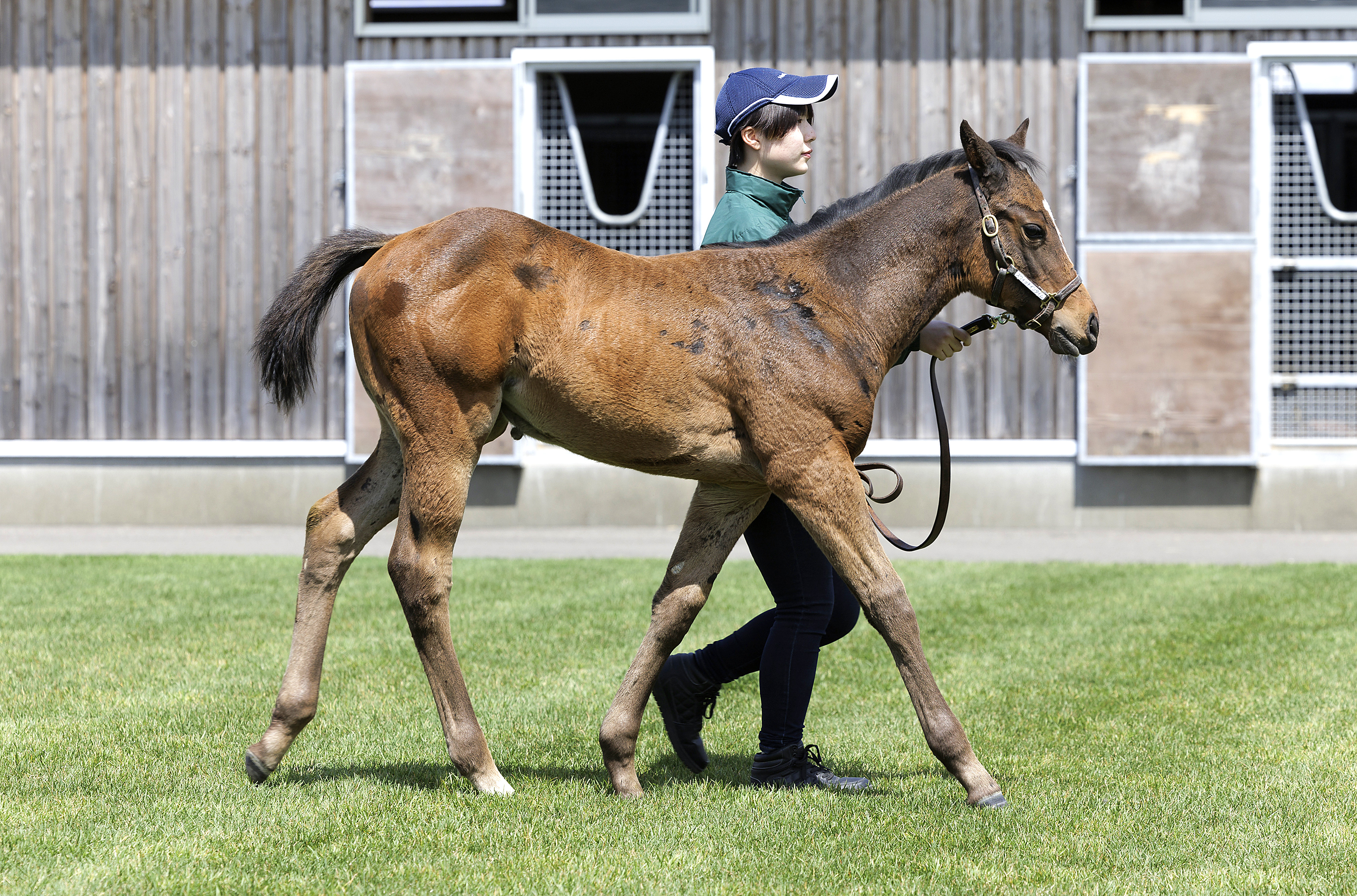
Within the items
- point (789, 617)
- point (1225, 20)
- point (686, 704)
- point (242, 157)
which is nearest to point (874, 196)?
point (789, 617)

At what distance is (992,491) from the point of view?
11.4 m

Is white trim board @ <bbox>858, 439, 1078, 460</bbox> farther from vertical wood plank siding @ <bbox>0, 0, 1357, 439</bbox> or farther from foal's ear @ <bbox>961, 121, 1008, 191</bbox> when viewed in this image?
foal's ear @ <bbox>961, 121, 1008, 191</bbox>

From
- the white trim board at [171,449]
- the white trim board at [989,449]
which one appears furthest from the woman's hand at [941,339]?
the white trim board at [171,449]

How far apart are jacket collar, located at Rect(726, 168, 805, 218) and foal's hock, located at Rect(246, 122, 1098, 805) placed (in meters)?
0.24

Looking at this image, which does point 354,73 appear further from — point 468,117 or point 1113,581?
point 1113,581

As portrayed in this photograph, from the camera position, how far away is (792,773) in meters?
4.06

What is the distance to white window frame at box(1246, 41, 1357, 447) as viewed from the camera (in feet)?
35.9

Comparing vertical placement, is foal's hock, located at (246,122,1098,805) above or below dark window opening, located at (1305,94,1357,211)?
below

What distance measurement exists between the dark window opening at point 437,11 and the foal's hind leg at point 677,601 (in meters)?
8.43

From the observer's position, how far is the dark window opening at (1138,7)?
1123 centimetres

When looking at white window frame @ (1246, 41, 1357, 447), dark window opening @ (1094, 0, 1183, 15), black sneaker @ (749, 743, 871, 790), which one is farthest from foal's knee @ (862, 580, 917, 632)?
dark window opening @ (1094, 0, 1183, 15)

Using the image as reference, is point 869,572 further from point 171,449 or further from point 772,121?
point 171,449

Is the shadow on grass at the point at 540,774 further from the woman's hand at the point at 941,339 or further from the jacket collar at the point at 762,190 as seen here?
the jacket collar at the point at 762,190

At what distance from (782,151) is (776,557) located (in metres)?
1.24
